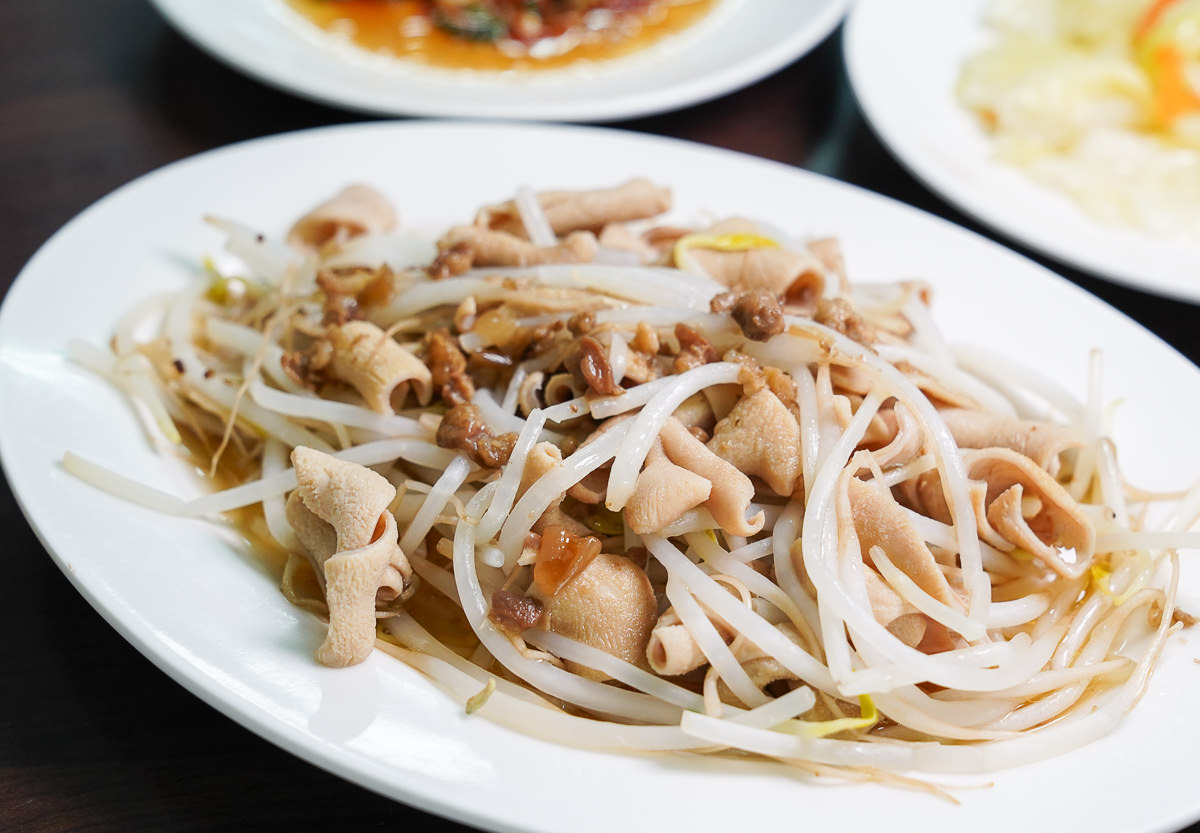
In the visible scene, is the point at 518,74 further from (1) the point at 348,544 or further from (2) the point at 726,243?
(1) the point at 348,544

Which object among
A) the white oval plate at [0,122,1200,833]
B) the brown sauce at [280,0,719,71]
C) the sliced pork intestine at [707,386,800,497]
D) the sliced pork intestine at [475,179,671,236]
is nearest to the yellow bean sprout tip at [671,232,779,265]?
the sliced pork intestine at [475,179,671,236]

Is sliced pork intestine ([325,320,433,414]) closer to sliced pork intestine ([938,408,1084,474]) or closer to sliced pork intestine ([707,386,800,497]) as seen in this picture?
sliced pork intestine ([707,386,800,497])

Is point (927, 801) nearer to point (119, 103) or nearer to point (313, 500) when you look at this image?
point (313, 500)

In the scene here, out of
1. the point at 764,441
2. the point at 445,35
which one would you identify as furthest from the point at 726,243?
the point at 445,35

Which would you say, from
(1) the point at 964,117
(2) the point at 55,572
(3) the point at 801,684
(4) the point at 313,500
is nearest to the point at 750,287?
(3) the point at 801,684

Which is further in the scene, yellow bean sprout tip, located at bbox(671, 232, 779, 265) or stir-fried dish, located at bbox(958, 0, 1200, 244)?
stir-fried dish, located at bbox(958, 0, 1200, 244)

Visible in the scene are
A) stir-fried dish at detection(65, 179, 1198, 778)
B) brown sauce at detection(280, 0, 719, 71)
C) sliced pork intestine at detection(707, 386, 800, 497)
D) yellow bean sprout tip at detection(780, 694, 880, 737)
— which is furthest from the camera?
brown sauce at detection(280, 0, 719, 71)
